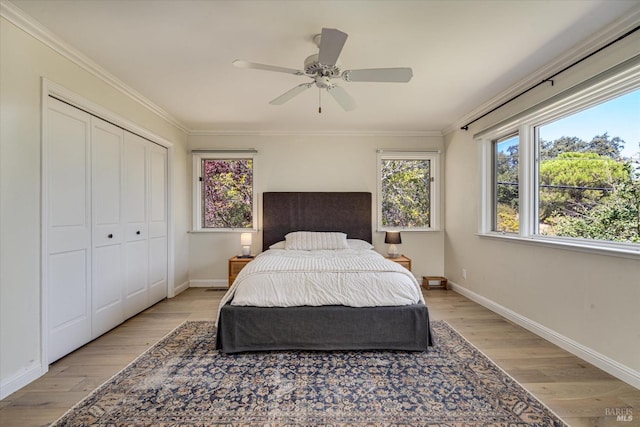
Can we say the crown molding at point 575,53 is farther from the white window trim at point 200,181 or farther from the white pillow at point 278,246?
the white window trim at point 200,181

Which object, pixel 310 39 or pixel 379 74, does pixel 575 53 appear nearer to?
pixel 379 74

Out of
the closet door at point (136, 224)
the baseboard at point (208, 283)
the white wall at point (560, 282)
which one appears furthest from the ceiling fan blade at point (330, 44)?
the baseboard at point (208, 283)

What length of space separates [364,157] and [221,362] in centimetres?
343

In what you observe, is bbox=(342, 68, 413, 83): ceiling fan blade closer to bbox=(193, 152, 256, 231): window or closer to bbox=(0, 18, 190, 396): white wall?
bbox=(0, 18, 190, 396): white wall

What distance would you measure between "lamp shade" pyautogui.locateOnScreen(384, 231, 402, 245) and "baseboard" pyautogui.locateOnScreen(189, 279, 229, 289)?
2.59 metres

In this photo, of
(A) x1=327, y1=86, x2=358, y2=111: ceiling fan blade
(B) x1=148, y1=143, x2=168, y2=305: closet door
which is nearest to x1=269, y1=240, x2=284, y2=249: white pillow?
(B) x1=148, y1=143, x2=168, y2=305: closet door

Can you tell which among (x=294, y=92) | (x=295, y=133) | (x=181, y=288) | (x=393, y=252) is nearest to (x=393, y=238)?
(x=393, y=252)

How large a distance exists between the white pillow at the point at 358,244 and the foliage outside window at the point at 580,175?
5.57 ft

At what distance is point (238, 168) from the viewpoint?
15.0ft

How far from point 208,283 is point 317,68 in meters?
3.68

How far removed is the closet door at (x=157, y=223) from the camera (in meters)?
3.60

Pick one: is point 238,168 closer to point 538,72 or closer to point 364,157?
point 364,157

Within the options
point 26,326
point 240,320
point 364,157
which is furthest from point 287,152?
point 26,326

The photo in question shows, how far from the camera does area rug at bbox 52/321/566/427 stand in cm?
162
